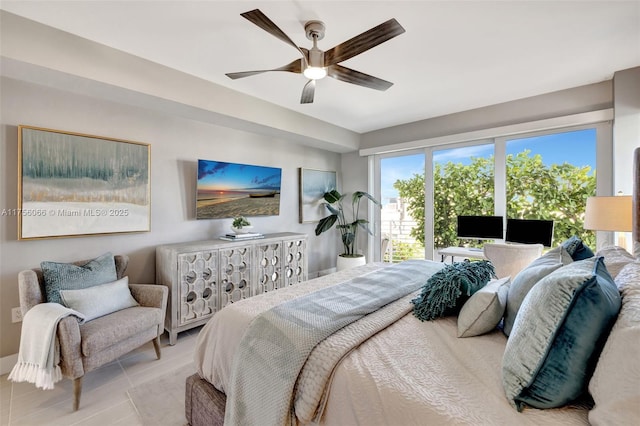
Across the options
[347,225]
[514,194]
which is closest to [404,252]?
[347,225]

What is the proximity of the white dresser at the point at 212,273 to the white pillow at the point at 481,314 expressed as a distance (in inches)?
93.0

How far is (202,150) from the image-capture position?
3283 mm

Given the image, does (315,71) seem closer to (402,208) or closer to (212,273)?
(212,273)

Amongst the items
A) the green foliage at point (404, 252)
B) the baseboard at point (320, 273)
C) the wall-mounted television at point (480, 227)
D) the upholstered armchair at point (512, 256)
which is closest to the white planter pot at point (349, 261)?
the baseboard at point (320, 273)

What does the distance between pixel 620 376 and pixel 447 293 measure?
2.50 feet

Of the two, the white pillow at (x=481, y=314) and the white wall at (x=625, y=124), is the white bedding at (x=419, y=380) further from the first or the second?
the white wall at (x=625, y=124)

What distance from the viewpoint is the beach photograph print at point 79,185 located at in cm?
219

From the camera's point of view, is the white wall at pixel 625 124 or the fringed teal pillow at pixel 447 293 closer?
the fringed teal pillow at pixel 447 293

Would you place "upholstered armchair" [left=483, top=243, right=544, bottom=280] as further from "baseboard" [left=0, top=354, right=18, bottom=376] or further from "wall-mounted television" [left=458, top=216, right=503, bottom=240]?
"baseboard" [left=0, top=354, right=18, bottom=376]

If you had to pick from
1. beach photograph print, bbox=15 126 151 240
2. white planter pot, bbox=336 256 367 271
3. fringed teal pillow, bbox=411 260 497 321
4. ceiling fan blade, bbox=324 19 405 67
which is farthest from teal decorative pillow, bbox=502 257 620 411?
white planter pot, bbox=336 256 367 271

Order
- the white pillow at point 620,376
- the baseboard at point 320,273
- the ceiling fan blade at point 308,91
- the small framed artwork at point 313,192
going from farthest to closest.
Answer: the baseboard at point 320,273, the small framed artwork at point 313,192, the ceiling fan blade at point 308,91, the white pillow at point 620,376

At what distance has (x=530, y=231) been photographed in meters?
3.17

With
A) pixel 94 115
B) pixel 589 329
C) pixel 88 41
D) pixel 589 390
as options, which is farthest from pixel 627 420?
pixel 94 115

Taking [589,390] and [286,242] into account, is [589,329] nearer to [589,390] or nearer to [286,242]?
[589,390]
